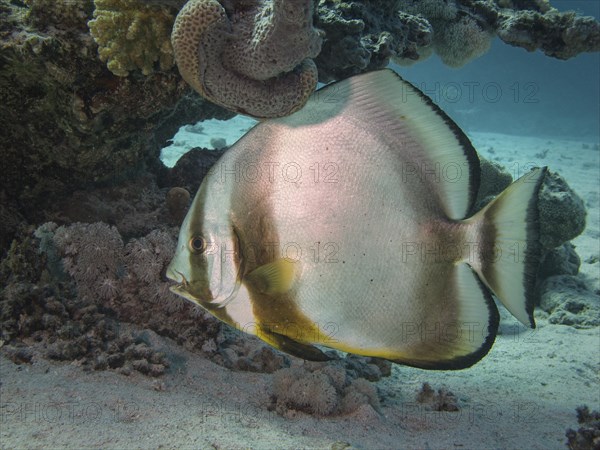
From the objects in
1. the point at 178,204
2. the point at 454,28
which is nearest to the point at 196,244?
the point at 178,204

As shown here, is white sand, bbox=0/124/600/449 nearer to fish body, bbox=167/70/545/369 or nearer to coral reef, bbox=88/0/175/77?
fish body, bbox=167/70/545/369

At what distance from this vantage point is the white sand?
6.70 feet

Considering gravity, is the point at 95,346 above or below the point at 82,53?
below

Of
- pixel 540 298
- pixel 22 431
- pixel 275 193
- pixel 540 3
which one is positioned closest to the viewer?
pixel 275 193

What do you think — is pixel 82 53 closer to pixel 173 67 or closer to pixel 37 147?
pixel 173 67

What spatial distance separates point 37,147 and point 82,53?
1153 millimetres

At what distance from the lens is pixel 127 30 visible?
8.75 ft

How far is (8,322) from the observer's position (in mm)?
2758

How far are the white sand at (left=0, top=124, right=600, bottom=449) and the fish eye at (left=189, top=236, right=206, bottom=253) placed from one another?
131cm

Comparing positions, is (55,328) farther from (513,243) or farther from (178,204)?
(513,243)

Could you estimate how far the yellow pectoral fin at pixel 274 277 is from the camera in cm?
120

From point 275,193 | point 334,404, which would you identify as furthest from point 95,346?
point 275,193

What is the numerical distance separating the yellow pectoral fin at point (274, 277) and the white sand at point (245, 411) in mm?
1280

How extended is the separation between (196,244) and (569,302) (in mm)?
6268
